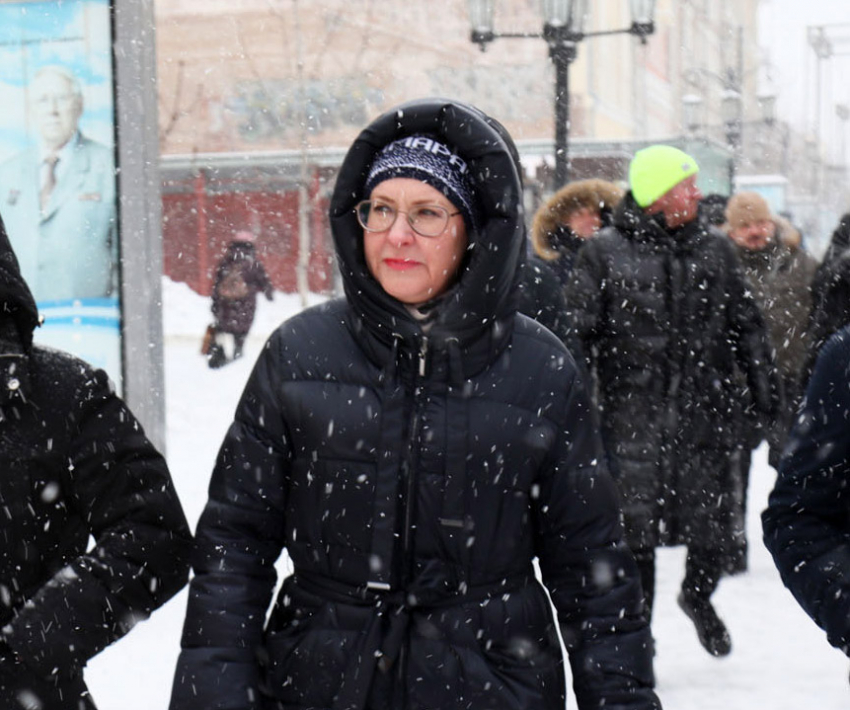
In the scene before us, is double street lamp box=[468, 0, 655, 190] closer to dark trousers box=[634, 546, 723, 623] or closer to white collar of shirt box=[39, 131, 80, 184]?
white collar of shirt box=[39, 131, 80, 184]

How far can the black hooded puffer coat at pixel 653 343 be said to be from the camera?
5.19 metres

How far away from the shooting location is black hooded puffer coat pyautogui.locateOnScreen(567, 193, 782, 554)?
5.19m

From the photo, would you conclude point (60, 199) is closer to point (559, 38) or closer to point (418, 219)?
point (418, 219)

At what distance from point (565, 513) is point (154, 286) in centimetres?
430

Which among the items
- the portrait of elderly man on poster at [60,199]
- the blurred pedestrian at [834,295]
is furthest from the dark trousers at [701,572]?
the portrait of elderly man on poster at [60,199]

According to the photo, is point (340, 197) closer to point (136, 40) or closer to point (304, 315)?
point (304, 315)

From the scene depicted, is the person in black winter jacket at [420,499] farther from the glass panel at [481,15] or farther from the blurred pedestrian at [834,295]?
the glass panel at [481,15]

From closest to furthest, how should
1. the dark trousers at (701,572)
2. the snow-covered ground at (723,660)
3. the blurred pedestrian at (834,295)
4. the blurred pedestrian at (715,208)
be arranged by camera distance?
the snow-covered ground at (723,660), the dark trousers at (701,572), the blurred pedestrian at (834,295), the blurred pedestrian at (715,208)

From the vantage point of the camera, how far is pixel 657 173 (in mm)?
5148

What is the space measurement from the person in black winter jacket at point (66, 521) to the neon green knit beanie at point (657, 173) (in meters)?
3.02

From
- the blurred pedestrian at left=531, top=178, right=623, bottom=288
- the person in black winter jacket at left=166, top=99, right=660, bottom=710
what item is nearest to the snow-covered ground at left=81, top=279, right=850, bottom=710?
the blurred pedestrian at left=531, top=178, right=623, bottom=288

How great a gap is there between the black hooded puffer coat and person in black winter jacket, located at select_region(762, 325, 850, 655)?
103 inches

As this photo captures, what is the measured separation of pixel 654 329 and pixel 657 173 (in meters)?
0.57

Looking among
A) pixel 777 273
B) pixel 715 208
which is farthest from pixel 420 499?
pixel 715 208
